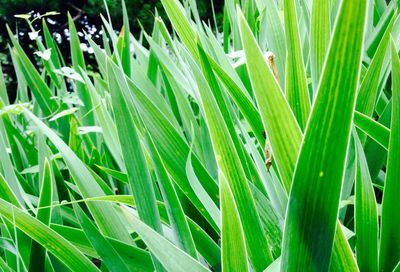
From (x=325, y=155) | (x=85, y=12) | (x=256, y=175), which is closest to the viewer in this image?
(x=325, y=155)

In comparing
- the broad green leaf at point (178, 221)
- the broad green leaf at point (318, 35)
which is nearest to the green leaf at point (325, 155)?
the broad green leaf at point (178, 221)

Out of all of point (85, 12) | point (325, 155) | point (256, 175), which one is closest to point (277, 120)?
point (325, 155)

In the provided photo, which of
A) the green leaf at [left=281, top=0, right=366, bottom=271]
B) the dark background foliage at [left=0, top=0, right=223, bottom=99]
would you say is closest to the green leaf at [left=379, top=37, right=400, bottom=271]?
the green leaf at [left=281, top=0, right=366, bottom=271]

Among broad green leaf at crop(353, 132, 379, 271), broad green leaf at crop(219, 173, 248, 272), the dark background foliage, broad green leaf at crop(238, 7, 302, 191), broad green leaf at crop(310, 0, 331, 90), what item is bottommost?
broad green leaf at crop(353, 132, 379, 271)

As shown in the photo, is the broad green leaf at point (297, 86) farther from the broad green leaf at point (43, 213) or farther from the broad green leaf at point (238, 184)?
the broad green leaf at point (43, 213)

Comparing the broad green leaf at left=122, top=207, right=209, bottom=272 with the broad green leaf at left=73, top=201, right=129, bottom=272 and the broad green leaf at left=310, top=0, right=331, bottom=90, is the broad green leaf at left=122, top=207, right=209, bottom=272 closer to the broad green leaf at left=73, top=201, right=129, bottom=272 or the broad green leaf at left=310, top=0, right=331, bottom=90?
the broad green leaf at left=73, top=201, right=129, bottom=272

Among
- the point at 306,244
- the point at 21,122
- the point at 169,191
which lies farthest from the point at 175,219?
the point at 21,122

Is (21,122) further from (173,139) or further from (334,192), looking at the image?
(334,192)

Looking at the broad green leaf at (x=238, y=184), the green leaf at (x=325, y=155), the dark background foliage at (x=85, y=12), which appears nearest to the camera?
the green leaf at (x=325, y=155)

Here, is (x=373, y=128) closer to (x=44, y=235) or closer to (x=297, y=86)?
(x=297, y=86)
